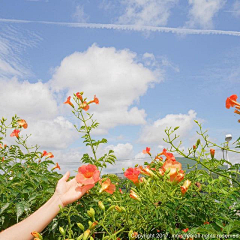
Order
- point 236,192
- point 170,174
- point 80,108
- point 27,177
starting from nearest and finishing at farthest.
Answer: point 236,192 < point 170,174 < point 27,177 < point 80,108

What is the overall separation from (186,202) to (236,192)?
1.02ft

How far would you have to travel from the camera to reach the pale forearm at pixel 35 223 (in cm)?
188

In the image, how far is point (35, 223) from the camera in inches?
74.9

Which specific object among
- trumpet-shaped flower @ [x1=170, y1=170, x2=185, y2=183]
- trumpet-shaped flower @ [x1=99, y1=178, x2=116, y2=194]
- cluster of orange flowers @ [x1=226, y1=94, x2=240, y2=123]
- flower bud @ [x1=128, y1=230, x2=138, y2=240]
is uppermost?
cluster of orange flowers @ [x1=226, y1=94, x2=240, y2=123]

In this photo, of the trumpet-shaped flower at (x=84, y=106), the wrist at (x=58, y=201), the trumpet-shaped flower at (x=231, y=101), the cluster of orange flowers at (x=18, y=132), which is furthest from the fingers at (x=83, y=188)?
the cluster of orange flowers at (x=18, y=132)

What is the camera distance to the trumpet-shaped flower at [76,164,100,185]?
1.86 m

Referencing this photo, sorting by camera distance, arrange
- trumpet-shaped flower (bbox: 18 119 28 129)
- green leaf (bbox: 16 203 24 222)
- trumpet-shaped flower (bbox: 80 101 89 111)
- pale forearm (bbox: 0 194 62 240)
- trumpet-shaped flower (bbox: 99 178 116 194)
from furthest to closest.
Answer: trumpet-shaped flower (bbox: 18 119 28 129)
trumpet-shaped flower (bbox: 80 101 89 111)
trumpet-shaped flower (bbox: 99 178 116 194)
green leaf (bbox: 16 203 24 222)
pale forearm (bbox: 0 194 62 240)

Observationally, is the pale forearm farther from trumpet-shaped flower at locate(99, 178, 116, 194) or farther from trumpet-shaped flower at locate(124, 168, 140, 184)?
trumpet-shaped flower at locate(124, 168, 140, 184)

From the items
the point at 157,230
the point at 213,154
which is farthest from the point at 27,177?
the point at 213,154

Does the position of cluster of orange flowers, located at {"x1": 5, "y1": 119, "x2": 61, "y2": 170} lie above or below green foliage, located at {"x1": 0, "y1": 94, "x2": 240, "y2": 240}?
above

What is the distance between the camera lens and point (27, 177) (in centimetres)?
249

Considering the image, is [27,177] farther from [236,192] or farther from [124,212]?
[236,192]

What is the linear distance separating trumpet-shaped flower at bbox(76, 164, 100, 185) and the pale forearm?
0.22 m

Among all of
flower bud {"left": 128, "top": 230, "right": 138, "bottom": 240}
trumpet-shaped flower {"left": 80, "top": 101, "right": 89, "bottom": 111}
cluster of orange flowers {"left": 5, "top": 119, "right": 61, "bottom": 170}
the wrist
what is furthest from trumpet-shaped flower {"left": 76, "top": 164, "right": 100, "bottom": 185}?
cluster of orange flowers {"left": 5, "top": 119, "right": 61, "bottom": 170}
